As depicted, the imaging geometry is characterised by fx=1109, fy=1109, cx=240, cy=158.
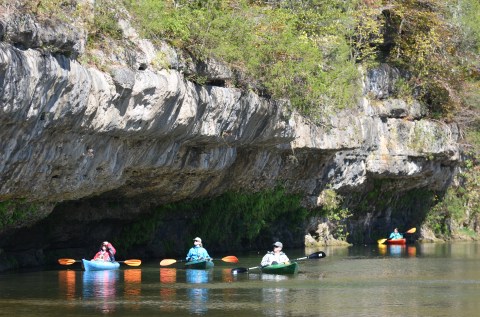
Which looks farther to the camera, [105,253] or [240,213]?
[240,213]

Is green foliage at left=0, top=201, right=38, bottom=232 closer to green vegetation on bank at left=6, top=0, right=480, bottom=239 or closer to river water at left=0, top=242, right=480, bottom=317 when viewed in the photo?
river water at left=0, top=242, right=480, bottom=317

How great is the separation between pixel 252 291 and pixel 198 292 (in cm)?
138

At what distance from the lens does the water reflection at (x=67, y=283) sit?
2647 centimetres

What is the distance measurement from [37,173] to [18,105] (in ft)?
13.0

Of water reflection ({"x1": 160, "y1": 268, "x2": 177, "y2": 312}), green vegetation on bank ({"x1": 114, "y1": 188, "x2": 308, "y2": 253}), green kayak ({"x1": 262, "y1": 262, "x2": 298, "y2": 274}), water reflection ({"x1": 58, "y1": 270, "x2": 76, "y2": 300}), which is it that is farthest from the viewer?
green vegetation on bank ({"x1": 114, "y1": 188, "x2": 308, "y2": 253})

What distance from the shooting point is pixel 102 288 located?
27984 mm

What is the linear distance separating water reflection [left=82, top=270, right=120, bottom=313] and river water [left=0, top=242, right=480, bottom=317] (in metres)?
0.02

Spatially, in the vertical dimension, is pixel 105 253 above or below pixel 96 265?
above

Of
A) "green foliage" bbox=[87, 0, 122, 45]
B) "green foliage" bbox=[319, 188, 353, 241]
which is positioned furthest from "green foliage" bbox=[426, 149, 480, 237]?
"green foliage" bbox=[87, 0, 122, 45]

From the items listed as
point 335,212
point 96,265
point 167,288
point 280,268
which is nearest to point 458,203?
point 335,212

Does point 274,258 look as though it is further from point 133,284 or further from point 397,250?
point 397,250

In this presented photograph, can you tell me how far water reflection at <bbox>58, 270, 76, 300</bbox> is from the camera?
2647 cm

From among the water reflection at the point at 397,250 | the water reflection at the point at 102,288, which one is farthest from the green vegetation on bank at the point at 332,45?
the water reflection at the point at 102,288

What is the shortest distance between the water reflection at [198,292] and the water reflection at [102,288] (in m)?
1.78
